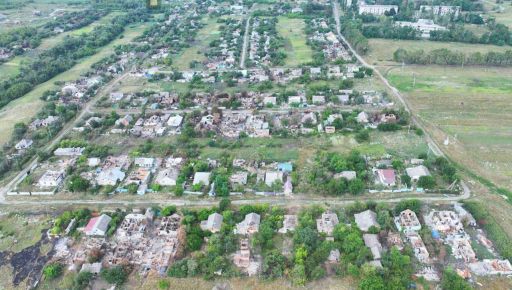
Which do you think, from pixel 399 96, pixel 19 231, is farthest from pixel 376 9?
pixel 19 231

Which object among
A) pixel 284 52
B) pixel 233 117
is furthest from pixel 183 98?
pixel 284 52

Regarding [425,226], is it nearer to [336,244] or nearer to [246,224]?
[336,244]

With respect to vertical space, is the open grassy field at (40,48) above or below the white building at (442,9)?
below

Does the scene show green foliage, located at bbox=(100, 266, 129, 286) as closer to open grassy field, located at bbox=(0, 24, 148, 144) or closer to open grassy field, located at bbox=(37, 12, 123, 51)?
open grassy field, located at bbox=(0, 24, 148, 144)

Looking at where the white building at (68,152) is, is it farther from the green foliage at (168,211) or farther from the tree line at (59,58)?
the tree line at (59,58)

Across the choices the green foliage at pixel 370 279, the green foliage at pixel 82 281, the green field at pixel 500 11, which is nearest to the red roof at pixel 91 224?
the green foliage at pixel 82 281

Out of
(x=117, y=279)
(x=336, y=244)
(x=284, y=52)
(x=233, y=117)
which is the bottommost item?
(x=117, y=279)
